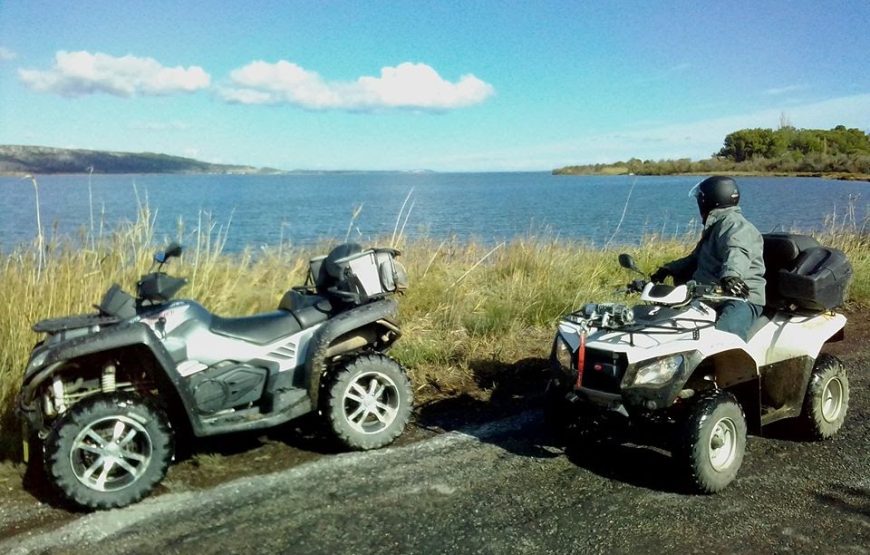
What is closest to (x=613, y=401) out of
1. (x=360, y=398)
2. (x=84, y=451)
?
(x=360, y=398)

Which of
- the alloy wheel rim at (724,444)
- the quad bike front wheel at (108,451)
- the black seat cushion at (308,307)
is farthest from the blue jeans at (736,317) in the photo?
the quad bike front wheel at (108,451)

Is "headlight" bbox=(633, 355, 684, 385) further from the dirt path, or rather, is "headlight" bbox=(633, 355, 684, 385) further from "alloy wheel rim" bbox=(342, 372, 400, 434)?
"alloy wheel rim" bbox=(342, 372, 400, 434)

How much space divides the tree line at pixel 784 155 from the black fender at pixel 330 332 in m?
53.0

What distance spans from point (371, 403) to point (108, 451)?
1.58 m

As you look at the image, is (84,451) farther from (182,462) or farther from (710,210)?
(710,210)

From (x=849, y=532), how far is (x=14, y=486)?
4.38 metres

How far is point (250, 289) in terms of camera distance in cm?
732

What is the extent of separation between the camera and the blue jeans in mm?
4219

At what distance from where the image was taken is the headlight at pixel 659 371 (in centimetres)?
389

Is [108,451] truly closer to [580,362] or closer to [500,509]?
[500,509]

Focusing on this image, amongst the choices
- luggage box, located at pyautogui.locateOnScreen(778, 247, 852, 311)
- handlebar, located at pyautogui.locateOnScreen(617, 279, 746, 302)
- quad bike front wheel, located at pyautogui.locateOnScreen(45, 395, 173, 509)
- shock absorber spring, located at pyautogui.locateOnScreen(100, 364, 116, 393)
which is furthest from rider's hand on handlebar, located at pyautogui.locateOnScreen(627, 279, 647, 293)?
shock absorber spring, located at pyautogui.locateOnScreen(100, 364, 116, 393)

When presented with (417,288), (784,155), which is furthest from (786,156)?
(417,288)

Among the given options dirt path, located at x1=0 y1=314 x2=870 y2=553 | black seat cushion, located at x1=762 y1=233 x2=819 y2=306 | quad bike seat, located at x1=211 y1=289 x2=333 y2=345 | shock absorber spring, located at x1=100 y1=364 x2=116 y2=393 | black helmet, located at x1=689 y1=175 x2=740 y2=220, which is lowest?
dirt path, located at x1=0 y1=314 x2=870 y2=553

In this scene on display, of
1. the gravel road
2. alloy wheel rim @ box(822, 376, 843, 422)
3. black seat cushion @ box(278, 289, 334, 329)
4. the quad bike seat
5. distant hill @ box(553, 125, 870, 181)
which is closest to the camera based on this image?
the gravel road
